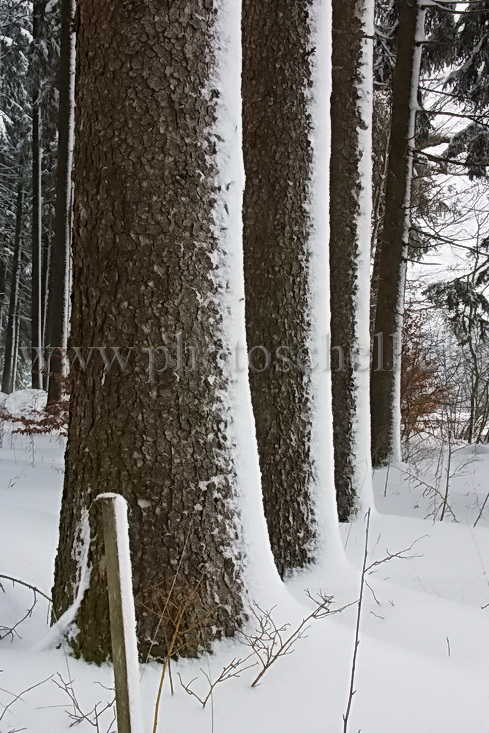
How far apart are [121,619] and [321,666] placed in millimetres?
1350

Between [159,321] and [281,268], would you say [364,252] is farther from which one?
[159,321]

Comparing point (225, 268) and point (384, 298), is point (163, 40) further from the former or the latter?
point (384, 298)

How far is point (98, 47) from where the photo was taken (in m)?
2.29

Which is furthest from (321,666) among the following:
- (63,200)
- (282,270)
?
(63,200)

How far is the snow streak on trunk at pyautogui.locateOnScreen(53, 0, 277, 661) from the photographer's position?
7.18 ft

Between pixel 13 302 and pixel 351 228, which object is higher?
pixel 13 302

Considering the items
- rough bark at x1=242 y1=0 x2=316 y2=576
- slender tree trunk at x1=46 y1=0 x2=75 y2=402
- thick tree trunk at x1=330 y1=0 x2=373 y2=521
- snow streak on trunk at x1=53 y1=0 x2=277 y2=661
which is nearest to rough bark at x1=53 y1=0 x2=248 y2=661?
snow streak on trunk at x1=53 y1=0 x2=277 y2=661

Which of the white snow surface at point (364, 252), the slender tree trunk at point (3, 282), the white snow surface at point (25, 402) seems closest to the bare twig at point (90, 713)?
the white snow surface at point (364, 252)

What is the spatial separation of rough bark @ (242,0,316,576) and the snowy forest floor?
19.0 inches

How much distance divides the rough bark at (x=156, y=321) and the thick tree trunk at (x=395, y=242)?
5568mm

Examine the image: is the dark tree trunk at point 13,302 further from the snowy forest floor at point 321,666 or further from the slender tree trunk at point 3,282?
the snowy forest floor at point 321,666

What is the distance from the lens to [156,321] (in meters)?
2.21

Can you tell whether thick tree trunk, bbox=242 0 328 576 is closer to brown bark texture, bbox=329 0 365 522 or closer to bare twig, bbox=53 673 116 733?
brown bark texture, bbox=329 0 365 522

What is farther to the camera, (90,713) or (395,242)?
(395,242)
